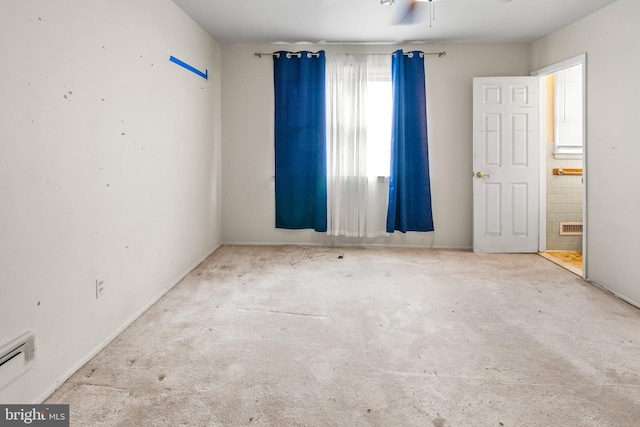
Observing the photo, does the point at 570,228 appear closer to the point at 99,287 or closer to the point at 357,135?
the point at 357,135

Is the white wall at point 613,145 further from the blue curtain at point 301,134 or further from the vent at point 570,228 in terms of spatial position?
the blue curtain at point 301,134

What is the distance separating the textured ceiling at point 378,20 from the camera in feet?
11.5

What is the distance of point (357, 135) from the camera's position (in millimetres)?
4742

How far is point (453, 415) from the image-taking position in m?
1.68

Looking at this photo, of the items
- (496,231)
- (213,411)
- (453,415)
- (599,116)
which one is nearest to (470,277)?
(496,231)

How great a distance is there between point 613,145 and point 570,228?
1.78m

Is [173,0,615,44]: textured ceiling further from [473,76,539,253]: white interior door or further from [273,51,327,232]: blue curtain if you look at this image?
[473,76,539,253]: white interior door

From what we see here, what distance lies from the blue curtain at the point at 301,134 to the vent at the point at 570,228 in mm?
2999

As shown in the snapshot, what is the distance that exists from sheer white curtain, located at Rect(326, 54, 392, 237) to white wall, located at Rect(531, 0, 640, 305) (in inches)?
82.1

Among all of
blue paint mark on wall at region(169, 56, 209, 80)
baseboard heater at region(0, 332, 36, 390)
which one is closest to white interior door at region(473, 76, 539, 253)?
blue paint mark on wall at region(169, 56, 209, 80)

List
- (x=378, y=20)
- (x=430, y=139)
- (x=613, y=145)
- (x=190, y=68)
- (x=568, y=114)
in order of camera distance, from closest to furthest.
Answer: (x=613, y=145)
(x=190, y=68)
(x=378, y=20)
(x=568, y=114)
(x=430, y=139)

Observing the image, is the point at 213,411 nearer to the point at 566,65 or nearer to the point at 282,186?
the point at 282,186

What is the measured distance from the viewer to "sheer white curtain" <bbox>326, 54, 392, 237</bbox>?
15.5 ft

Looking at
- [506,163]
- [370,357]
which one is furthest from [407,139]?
[370,357]
